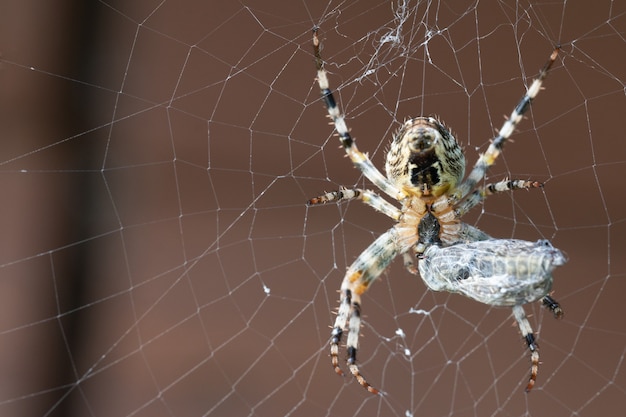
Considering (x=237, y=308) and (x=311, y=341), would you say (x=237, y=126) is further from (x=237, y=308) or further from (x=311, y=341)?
(x=311, y=341)

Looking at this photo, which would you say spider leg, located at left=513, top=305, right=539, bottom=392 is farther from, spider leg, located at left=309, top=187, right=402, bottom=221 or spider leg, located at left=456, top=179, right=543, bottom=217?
spider leg, located at left=309, top=187, right=402, bottom=221

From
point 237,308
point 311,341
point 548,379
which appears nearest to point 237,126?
point 237,308

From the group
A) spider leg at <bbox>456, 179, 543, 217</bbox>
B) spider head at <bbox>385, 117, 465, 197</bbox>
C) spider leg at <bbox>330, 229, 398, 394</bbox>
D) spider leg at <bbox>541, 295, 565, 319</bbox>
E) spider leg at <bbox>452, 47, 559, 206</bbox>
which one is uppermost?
spider leg at <bbox>452, 47, 559, 206</bbox>

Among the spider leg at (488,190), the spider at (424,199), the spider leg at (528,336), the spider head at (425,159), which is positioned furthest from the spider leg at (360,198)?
the spider leg at (528,336)

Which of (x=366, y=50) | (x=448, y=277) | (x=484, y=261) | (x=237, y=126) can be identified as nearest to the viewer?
(x=484, y=261)

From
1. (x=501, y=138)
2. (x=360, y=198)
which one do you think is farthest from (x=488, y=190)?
(x=360, y=198)

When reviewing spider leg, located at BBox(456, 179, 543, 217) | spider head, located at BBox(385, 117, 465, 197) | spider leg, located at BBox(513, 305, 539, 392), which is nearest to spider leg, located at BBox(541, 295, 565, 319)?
spider leg, located at BBox(513, 305, 539, 392)

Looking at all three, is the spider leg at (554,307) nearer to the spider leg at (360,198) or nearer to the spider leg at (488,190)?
the spider leg at (488,190)

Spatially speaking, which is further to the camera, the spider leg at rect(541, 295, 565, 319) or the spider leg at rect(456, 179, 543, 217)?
the spider leg at rect(541, 295, 565, 319)
